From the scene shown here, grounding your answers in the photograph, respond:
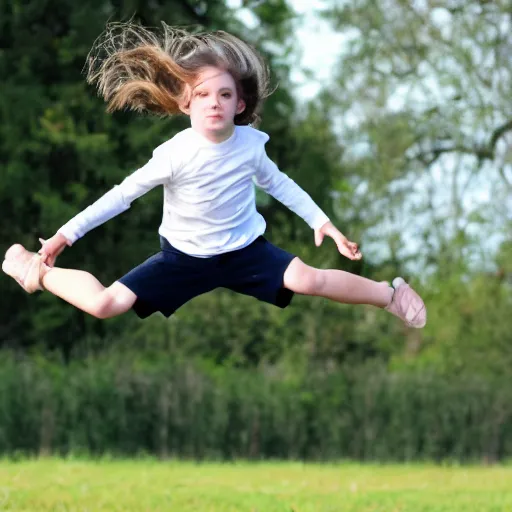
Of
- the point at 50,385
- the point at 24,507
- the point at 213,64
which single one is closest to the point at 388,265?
the point at 50,385

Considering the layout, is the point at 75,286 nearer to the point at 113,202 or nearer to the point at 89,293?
the point at 89,293

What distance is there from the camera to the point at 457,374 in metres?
23.0

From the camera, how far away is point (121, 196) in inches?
230

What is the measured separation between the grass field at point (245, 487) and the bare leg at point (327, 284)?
16.7ft

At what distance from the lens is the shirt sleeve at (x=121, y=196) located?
5.79 metres

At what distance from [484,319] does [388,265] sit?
2.60 meters

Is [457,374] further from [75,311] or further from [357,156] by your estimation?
[75,311]

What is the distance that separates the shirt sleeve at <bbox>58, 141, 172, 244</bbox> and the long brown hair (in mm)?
310

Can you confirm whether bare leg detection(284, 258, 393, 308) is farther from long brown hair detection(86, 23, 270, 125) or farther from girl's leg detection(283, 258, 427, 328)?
long brown hair detection(86, 23, 270, 125)

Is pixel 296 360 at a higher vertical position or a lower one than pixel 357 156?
lower

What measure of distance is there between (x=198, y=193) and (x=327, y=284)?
828 millimetres

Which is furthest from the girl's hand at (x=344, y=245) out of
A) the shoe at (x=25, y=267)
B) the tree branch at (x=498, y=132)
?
the tree branch at (x=498, y=132)

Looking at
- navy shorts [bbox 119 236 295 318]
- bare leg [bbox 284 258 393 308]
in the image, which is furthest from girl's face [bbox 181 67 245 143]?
bare leg [bbox 284 258 393 308]

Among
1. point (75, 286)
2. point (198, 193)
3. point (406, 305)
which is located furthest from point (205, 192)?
point (406, 305)
